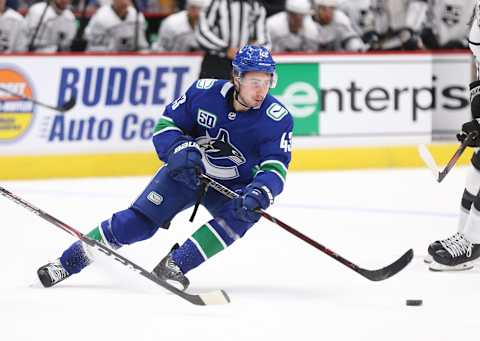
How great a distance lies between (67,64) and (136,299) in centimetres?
415

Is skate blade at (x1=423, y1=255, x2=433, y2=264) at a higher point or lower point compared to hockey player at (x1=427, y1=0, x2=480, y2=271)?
lower

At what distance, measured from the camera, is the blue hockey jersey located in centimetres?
403

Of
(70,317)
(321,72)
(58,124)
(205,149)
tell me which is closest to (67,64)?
(58,124)

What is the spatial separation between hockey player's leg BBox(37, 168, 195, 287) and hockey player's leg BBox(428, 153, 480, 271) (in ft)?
3.78

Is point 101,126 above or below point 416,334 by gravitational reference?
below

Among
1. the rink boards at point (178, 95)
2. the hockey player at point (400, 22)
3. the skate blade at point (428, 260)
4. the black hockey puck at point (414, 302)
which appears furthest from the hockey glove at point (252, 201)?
the hockey player at point (400, 22)

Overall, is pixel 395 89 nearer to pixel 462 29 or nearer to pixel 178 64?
pixel 462 29

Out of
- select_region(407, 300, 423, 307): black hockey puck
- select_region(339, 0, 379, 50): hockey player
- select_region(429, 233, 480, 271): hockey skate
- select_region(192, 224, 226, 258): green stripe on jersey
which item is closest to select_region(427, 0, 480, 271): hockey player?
select_region(429, 233, 480, 271): hockey skate

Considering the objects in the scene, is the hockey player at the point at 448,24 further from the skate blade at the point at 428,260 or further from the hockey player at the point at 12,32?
the skate blade at the point at 428,260

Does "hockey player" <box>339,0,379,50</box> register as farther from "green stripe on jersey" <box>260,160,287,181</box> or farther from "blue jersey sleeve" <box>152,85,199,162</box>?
"green stripe on jersey" <box>260,160,287,181</box>

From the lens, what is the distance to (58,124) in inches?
305

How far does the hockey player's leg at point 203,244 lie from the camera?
3.99 m

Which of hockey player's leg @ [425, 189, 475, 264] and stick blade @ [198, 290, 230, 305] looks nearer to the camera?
stick blade @ [198, 290, 230, 305]

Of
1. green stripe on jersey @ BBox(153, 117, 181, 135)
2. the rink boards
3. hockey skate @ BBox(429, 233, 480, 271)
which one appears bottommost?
the rink boards
